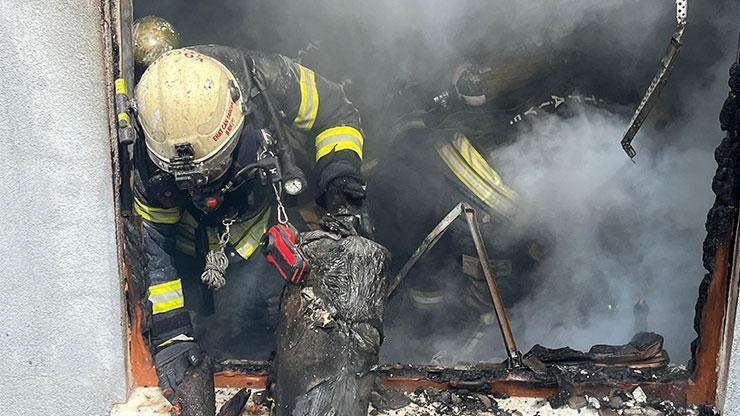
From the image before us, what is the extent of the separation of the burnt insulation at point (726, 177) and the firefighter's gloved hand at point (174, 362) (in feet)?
9.37

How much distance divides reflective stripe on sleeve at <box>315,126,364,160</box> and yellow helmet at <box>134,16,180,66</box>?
1348 millimetres

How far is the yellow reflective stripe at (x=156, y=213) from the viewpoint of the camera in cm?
462

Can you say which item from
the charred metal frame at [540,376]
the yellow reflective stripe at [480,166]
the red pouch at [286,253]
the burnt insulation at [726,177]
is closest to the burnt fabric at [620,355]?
the charred metal frame at [540,376]

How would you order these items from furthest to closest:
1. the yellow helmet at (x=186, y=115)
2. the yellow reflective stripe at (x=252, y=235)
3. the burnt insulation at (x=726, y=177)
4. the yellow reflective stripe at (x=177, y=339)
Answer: the yellow reflective stripe at (x=252, y=235)
the yellow reflective stripe at (x=177, y=339)
the yellow helmet at (x=186, y=115)
the burnt insulation at (x=726, y=177)

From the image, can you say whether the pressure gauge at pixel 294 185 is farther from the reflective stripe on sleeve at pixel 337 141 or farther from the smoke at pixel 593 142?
the smoke at pixel 593 142


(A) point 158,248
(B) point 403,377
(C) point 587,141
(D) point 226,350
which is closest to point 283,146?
(A) point 158,248

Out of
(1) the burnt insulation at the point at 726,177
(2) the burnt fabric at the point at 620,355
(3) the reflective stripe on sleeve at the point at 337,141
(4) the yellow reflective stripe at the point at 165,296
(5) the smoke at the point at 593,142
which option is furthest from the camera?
(5) the smoke at the point at 593,142

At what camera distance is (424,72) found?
6309 mm

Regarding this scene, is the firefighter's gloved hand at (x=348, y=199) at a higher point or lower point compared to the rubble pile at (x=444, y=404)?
higher

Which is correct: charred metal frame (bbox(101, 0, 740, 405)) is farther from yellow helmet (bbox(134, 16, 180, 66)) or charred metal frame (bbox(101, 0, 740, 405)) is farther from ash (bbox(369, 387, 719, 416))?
yellow helmet (bbox(134, 16, 180, 66))

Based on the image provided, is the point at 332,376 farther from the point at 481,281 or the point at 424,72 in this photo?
the point at 424,72

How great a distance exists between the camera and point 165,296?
4621 millimetres

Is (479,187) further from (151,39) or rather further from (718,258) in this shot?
(151,39)

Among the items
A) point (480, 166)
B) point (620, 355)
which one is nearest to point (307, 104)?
point (480, 166)
